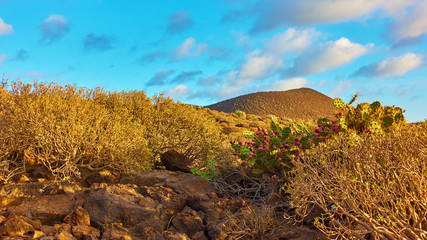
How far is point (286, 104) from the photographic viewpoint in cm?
4744

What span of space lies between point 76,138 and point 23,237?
315 cm

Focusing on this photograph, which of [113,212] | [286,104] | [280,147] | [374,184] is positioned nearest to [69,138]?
[113,212]

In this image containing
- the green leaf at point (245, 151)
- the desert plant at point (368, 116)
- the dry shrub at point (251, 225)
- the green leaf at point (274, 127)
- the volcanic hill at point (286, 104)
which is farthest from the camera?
the volcanic hill at point (286, 104)

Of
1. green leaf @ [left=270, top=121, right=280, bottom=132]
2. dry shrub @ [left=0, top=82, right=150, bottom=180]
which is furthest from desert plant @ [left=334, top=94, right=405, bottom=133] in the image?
dry shrub @ [left=0, top=82, right=150, bottom=180]

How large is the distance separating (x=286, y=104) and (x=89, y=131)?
41953mm

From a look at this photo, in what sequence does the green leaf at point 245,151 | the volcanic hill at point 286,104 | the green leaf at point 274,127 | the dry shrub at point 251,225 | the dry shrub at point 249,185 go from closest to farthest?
1. the dry shrub at point 251,225
2. the dry shrub at point 249,185
3. the green leaf at point 245,151
4. the green leaf at point 274,127
5. the volcanic hill at point 286,104

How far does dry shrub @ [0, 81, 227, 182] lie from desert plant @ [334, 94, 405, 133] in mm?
3242

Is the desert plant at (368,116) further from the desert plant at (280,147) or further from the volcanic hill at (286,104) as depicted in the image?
the volcanic hill at (286,104)

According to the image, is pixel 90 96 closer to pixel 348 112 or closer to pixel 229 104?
pixel 348 112

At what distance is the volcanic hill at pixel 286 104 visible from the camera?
44656mm

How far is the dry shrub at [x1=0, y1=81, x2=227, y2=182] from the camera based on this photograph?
7352 mm

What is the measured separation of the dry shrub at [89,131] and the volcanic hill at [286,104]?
110 feet

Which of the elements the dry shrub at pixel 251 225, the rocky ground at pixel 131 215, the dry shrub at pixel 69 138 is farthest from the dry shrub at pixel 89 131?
the dry shrub at pixel 251 225

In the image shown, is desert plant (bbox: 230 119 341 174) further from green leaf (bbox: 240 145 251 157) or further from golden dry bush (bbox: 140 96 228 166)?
golden dry bush (bbox: 140 96 228 166)
